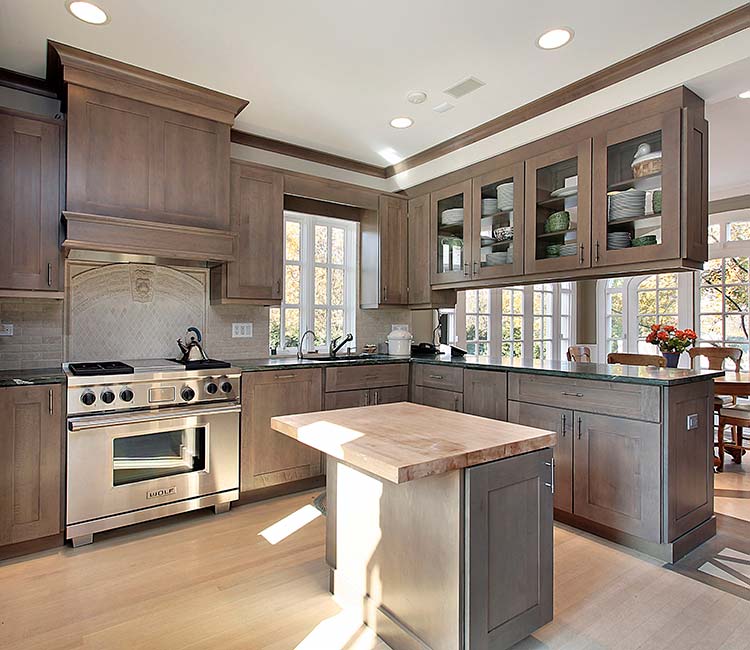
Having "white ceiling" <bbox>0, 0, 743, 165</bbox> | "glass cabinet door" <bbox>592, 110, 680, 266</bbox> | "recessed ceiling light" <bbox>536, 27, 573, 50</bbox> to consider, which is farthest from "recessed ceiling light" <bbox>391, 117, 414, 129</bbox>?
"glass cabinet door" <bbox>592, 110, 680, 266</bbox>

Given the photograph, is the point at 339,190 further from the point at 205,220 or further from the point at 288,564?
the point at 288,564

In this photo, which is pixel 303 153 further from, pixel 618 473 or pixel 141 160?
pixel 618 473

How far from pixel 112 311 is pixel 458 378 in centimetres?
248

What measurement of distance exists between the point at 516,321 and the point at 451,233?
8.05ft

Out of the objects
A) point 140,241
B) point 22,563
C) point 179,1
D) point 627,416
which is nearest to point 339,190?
point 140,241

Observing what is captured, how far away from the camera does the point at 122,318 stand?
341 cm

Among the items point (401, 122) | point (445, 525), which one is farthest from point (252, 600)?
point (401, 122)

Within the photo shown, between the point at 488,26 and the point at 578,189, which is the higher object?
the point at 488,26

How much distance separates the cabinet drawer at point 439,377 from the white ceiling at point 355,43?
6.18 ft

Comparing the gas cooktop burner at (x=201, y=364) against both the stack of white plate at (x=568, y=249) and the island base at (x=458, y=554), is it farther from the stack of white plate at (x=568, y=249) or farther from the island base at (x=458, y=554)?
the stack of white plate at (x=568, y=249)

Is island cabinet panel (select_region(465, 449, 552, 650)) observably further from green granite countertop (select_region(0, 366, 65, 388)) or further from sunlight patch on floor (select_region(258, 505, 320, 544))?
green granite countertop (select_region(0, 366, 65, 388))

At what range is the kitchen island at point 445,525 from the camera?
1568 millimetres

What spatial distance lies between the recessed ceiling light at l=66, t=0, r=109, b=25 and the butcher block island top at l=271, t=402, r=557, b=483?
214cm

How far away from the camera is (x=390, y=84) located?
3.11 m
